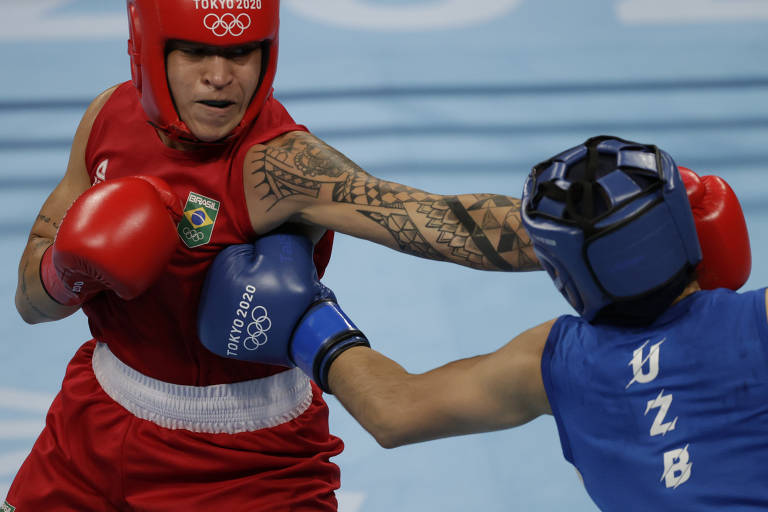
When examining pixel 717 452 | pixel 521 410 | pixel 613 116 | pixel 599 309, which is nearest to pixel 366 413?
pixel 521 410

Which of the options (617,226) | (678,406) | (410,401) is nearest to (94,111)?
(410,401)

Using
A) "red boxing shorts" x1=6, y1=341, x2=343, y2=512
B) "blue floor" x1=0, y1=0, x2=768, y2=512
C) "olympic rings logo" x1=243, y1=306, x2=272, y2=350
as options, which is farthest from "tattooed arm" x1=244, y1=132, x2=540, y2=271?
"blue floor" x1=0, y1=0, x2=768, y2=512

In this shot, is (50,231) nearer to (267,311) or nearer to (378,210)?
(267,311)

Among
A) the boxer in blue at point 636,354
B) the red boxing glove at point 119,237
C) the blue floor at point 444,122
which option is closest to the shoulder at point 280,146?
the red boxing glove at point 119,237

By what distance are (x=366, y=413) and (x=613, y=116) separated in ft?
15.7

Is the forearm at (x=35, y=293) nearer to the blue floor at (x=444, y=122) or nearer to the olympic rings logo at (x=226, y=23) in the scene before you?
the olympic rings logo at (x=226, y=23)

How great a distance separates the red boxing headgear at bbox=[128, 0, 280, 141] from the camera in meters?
2.32

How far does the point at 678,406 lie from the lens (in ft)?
5.63

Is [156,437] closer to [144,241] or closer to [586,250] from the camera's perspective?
[144,241]

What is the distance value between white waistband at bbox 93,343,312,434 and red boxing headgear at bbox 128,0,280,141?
0.64 metres

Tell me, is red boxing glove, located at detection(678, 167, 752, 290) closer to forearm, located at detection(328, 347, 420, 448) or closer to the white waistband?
Answer: forearm, located at detection(328, 347, 420, 448)

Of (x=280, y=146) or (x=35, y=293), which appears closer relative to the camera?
(x=280, y=146)

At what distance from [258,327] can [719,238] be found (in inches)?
42.0

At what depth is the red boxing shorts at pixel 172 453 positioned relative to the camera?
252 cm
